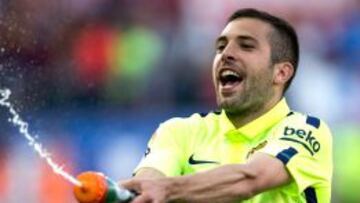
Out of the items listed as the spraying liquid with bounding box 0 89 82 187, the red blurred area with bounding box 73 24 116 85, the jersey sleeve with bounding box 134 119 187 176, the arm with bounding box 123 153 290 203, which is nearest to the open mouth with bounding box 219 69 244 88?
the jersey sleeve with bounding box 134 119 187 176

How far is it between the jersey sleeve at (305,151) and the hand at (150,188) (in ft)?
1.60

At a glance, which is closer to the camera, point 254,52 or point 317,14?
point 254,52

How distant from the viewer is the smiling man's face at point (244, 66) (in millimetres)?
3828

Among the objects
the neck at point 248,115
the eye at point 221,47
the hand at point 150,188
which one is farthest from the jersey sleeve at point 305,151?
the hand at point 150,188

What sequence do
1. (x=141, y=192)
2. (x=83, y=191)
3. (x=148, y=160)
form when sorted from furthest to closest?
(x=148, y=160), (x=141, y=192), (x=83, y=191)

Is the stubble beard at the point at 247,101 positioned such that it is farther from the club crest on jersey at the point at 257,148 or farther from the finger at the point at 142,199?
the finger at the point at 142,199

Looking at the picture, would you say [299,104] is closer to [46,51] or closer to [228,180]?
[46,51]

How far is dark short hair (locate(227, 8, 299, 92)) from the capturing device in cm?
391

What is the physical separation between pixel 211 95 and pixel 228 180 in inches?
162

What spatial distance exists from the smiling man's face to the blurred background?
9.46 ft

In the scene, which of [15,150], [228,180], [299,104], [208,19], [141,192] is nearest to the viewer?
[141,192]

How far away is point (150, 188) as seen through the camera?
3131mm

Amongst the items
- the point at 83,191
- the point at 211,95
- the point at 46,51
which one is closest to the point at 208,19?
the point at 211,95

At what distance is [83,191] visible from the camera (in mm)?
2781
